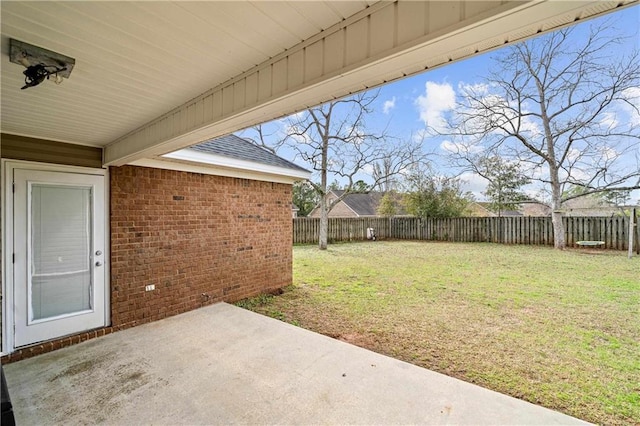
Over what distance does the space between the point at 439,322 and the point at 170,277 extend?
14.1ft

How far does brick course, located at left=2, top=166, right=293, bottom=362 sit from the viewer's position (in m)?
3.97

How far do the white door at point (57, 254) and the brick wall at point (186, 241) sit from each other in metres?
0.20

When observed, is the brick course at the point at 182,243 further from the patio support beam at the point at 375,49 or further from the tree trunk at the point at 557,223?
the tree trunk at the point at 557,223

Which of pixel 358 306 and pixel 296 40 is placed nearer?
pixel 296 40

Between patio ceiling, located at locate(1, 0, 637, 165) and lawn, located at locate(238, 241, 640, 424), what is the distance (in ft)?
9.77

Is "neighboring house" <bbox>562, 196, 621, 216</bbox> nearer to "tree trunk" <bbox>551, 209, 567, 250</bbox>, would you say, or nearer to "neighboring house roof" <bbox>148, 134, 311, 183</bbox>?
"tree trunk" <bbox>551, 209, 567, 250</bbox>

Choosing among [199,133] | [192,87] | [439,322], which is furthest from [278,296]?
[192,87]

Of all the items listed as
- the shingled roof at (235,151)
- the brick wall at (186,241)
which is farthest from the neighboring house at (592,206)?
the brick wall at (186,241)

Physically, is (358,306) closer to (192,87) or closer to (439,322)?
(439,322)

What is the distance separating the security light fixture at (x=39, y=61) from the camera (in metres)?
1.58

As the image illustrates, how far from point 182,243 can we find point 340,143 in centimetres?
1049

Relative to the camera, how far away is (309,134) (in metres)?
13.9

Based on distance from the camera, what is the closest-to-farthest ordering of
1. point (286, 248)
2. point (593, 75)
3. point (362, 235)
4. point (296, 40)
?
point (296, 40) → point (286, 248) → point (593, 75) → point (362, 235)

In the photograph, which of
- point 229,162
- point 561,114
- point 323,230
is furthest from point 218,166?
point 561,114
